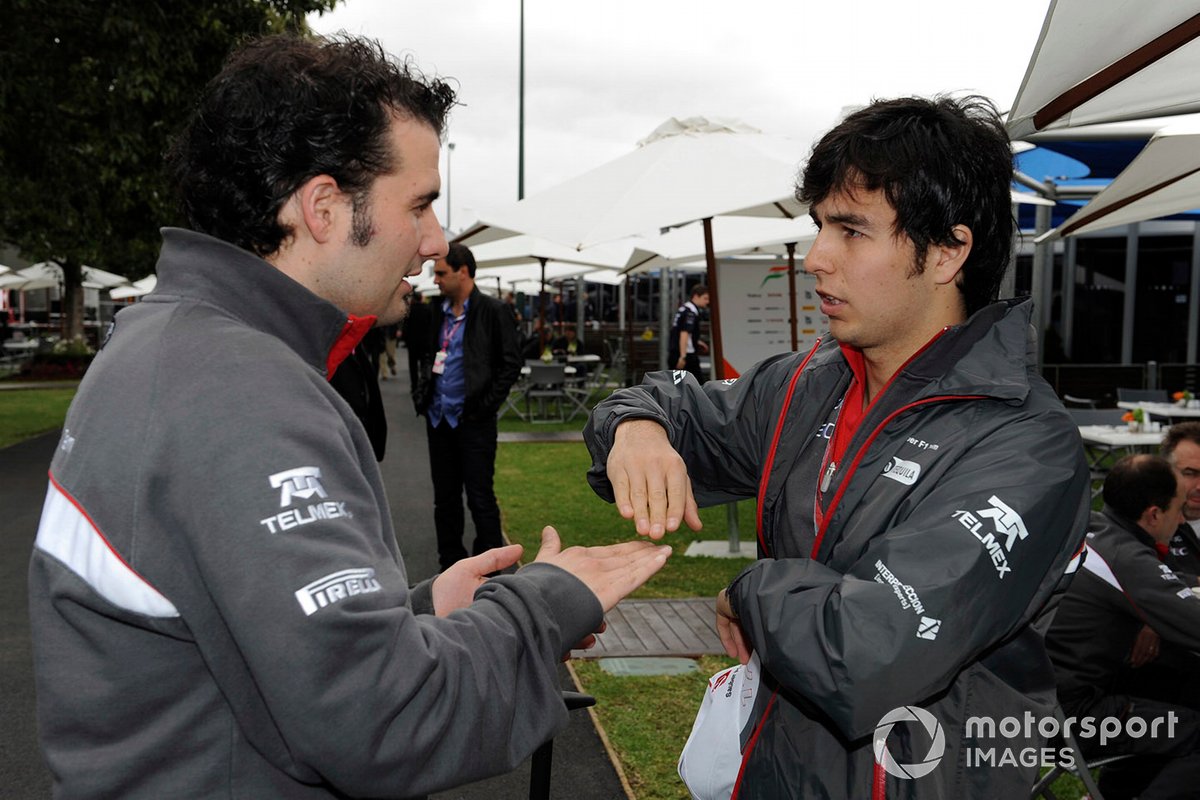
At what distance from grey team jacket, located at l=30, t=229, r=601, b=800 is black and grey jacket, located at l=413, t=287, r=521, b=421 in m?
5.39

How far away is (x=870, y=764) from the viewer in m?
1.64

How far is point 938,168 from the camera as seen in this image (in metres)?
1.85

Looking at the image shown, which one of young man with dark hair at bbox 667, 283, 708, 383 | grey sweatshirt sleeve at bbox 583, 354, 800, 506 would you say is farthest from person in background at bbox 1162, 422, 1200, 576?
young man with dark hair at bbox 667, 283, 708, 383

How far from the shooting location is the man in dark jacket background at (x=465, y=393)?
683 cm

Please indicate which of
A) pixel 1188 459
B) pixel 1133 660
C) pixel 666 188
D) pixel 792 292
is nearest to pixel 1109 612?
pixel 1133 660

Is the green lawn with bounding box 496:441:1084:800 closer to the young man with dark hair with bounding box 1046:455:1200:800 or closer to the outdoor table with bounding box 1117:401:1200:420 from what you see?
the young man with dark hair with bounding box 1046:455:1200:800

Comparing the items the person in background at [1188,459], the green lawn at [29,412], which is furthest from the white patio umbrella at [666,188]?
the green lawn at [29,412]

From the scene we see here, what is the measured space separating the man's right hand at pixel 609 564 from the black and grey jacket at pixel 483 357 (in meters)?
5.06

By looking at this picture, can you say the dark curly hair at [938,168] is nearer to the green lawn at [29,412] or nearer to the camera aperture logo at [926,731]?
the camera aperture logo at [926,731]

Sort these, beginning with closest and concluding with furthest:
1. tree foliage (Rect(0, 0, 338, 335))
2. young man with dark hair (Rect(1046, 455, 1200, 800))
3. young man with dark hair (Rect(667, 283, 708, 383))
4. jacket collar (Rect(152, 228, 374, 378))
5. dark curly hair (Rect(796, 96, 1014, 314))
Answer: jacket collar (Rect(152, 228, 374, 378))
dark curly hair (Rect(796, 96, 1014, 314))
young man with dark hair (Rect(1046, 455, 1200, 800))
tree foliage (Rect(0, 0, 338, 335))
young man with dark hair (Rect(667, 283, 708, 383))

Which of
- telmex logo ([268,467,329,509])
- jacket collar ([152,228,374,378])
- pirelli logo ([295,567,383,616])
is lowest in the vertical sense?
pirelli logo ([295,567,383,616])

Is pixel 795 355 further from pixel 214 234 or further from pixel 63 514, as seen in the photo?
pixel 63 514

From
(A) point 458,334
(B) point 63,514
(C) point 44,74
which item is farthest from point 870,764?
(C) point 44,74

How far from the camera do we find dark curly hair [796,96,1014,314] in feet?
6.09
